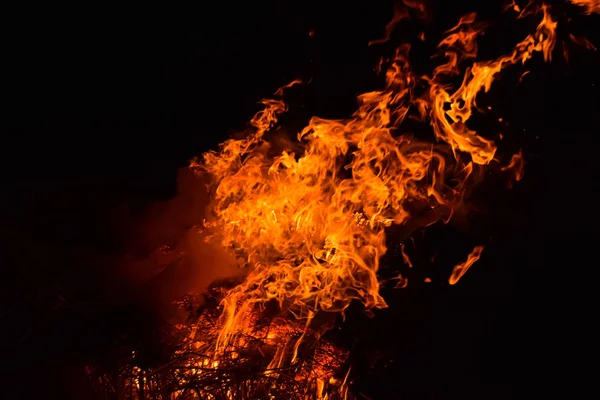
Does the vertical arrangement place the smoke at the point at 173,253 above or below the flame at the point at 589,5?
below

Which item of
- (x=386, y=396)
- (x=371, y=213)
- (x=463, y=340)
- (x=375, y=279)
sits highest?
(x=371, y=213)

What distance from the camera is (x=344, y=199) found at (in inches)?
192

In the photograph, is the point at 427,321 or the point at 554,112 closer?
the point at 427,321

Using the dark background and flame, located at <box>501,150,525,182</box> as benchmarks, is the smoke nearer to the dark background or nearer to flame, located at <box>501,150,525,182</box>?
the dark background

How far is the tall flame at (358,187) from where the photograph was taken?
4.56 metres

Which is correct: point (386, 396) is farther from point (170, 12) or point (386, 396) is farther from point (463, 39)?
point (170, 12)

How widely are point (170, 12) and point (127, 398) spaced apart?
18.7 ft

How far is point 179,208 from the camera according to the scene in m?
5.66

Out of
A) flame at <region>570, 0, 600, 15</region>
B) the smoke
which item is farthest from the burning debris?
the smoke

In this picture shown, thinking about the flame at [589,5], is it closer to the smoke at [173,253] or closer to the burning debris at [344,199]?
the burning debris at [344,199]

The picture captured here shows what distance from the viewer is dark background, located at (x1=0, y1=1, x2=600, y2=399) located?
13.6 ft

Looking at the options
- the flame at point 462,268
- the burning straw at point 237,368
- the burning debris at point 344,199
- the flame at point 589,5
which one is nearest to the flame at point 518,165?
the burning debris at point 344,199

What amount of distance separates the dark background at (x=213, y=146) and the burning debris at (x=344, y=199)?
0.23 m

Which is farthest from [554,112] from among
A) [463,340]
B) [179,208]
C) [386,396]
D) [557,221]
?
[179,208]
